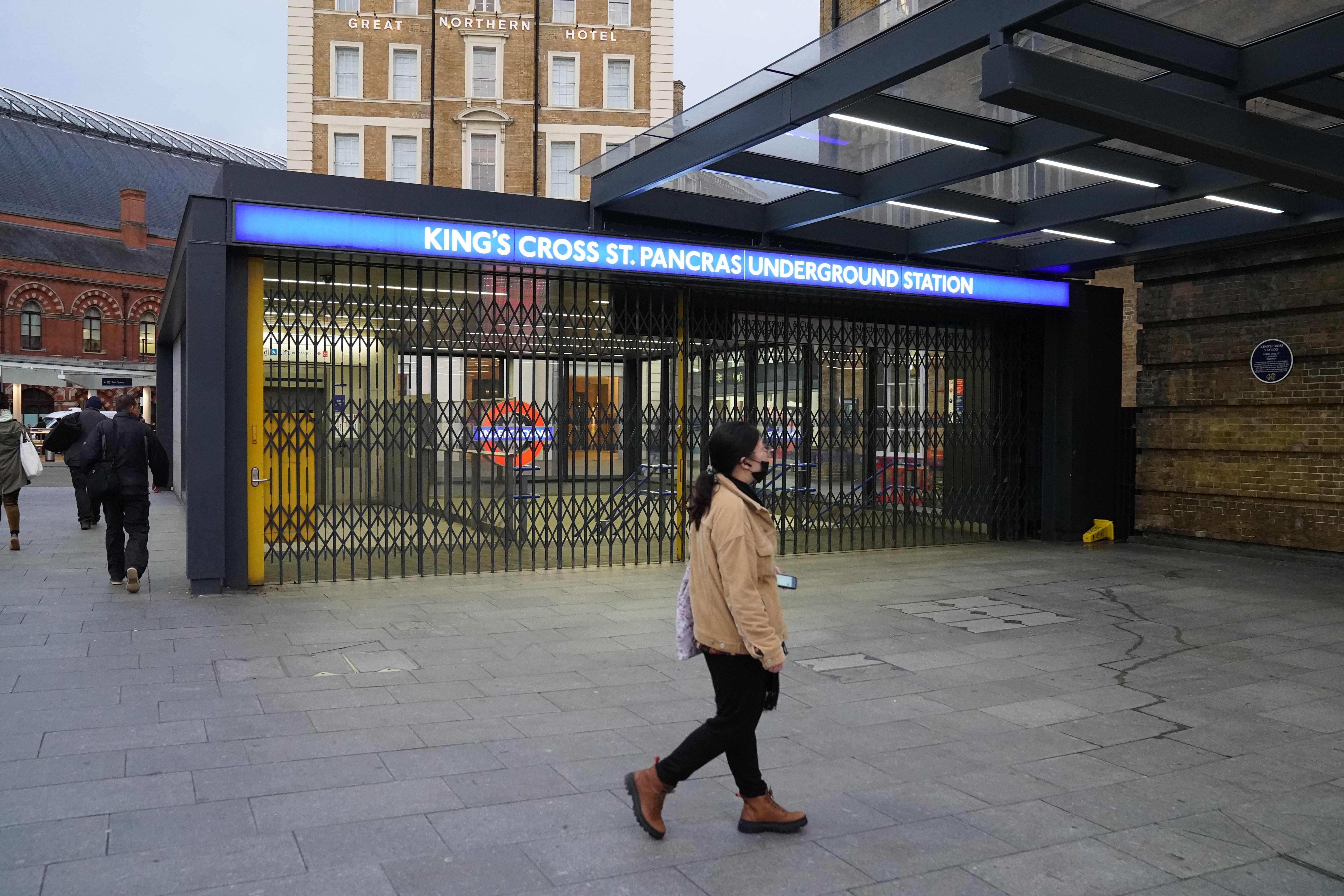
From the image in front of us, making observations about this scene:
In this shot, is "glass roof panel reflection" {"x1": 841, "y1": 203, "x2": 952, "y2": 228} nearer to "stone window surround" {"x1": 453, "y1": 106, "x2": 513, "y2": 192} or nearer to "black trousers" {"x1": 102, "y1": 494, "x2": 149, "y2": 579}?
"black trousers" {"x1": 102, "y1": 494, "x2": 149, "y2": 579}

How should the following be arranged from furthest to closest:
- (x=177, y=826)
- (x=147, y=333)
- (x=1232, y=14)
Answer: (x=147, y=333), (x=1232, y=14), (x=177, y=826)

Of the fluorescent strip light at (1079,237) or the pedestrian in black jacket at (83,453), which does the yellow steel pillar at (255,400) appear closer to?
the pedestrian in black jacket at (83,453)

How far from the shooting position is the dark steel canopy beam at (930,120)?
26.3ft

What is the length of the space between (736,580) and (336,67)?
Result: 1534 inches

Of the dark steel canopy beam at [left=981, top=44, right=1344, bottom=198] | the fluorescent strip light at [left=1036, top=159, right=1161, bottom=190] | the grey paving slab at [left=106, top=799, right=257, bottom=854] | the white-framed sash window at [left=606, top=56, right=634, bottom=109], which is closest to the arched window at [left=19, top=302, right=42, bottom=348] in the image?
the white-framed sash window at [left=606, top=56, right=634, bottom=109]

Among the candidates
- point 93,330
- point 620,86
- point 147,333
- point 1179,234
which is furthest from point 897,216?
point 147,333

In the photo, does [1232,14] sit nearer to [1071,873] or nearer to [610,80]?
[1071,873]

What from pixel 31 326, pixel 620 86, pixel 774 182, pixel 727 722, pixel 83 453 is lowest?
pixel 727 722

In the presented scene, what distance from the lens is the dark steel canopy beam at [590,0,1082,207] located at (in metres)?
6.50

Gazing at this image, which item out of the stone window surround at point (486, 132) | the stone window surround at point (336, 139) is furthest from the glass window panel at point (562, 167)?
the stone window surround at point (336, 139)

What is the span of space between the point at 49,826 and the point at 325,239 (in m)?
6.20

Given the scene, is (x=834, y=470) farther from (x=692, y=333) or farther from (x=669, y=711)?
(x=669, y=711)

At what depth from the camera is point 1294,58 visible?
6875 mm

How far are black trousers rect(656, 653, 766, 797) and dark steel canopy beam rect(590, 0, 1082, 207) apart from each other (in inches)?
175
